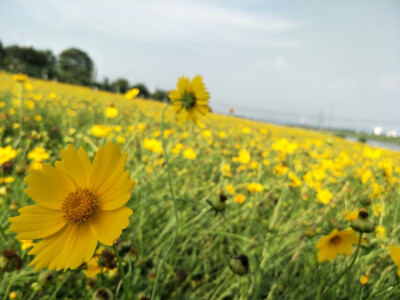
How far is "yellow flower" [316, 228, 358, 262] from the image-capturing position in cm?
70

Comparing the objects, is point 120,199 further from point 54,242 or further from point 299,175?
point 299,175

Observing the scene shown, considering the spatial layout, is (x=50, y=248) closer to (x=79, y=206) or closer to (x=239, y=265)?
(x=79, y=206)

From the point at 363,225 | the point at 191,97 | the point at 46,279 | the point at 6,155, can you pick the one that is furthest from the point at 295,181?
the point at 6,155

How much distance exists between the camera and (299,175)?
54.2 inches

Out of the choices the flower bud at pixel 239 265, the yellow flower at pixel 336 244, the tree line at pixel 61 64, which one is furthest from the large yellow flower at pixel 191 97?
the tree line at pixel 61 64

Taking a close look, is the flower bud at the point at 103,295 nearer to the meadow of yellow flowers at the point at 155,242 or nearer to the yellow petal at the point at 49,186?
the meadow of yellow flowers at the point at 155,242

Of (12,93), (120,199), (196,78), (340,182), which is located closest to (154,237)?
(196,78)

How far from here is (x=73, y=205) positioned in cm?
37

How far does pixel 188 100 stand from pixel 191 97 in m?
0.02

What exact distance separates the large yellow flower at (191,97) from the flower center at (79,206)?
0.41m

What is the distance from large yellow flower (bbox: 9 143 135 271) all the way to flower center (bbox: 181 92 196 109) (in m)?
0.41

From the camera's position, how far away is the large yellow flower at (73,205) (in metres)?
0.34

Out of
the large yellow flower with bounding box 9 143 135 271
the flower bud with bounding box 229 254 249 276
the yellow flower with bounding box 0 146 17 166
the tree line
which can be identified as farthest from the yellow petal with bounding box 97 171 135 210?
the tree line

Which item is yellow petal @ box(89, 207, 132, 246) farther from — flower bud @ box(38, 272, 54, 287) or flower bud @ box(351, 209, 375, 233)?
flower bud @ box(351, 209, 375, 233)
